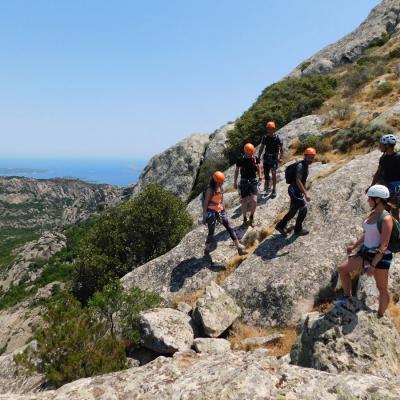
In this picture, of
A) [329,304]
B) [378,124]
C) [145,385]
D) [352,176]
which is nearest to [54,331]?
[145,385]

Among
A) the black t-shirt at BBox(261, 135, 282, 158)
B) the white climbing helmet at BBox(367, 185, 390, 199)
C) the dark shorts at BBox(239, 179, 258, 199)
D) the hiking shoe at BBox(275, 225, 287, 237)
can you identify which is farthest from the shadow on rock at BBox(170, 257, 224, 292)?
the white climbing helmet at BBox(367, 185, 390, 199)

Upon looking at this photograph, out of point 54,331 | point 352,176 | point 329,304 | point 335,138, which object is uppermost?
Answer: point 335,138

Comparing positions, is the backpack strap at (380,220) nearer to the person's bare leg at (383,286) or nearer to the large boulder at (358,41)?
the person's bare leg at (383,286)

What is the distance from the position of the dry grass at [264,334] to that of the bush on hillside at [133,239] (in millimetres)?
15729

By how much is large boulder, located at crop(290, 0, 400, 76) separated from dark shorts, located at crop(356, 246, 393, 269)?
6133cm

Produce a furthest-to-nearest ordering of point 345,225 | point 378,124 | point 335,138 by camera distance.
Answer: point 335,138
point 378,124
point 345,225

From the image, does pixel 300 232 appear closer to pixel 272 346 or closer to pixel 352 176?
pixel 352 176

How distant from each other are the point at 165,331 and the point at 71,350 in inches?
106

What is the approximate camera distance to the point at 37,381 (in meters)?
11.1

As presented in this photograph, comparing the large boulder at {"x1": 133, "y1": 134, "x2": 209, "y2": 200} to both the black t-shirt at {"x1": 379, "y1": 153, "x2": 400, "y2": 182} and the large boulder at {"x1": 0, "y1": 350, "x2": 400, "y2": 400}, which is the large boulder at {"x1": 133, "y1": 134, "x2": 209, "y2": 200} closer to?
the black t-shirt at {"x1": 379, "y1": 153, "x2": 400, "y2": 182}

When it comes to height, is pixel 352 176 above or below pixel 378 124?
below

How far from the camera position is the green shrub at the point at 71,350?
944 cm

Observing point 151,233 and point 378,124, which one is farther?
point 151,233

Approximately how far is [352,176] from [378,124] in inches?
337
